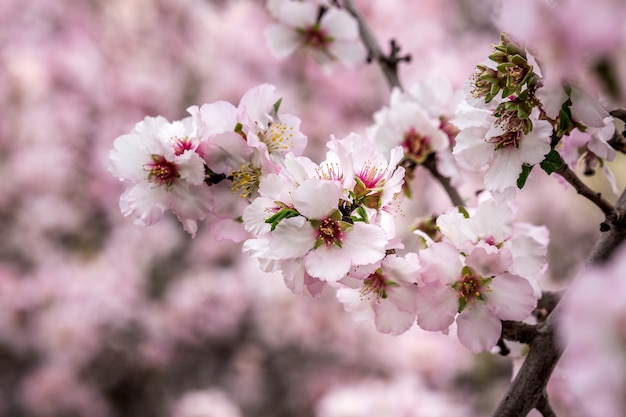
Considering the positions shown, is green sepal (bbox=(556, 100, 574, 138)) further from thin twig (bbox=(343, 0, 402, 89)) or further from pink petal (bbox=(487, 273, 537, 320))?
thin twig (bbox=(343, 0, 402, 89))

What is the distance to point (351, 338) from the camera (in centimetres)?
266

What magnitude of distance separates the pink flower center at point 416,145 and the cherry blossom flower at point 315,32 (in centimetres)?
35

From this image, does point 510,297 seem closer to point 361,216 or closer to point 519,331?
point 519,331

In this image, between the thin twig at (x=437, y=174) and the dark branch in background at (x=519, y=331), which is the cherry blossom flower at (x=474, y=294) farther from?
the thin twig at (x=437, y=174)

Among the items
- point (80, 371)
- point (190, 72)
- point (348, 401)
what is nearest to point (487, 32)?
point (190, 72)

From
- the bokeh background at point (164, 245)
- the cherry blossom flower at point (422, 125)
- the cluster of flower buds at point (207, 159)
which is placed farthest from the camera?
the bokeh background at point (164, 245)

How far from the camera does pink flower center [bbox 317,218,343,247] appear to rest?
0.63 m

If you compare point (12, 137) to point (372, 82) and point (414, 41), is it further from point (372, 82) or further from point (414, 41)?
point (414, 41)

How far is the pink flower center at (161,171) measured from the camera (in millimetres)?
736

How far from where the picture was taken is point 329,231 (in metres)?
0.64

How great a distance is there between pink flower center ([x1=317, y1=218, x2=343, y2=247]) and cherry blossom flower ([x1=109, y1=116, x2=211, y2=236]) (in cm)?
15

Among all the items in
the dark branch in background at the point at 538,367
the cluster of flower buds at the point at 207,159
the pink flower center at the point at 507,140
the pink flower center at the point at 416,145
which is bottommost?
the dark branch in background at the point at 538,367

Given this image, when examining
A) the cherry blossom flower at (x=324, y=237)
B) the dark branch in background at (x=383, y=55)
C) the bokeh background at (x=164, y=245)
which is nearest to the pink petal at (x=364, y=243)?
the cherry blossom flower at (x=324, y=237)

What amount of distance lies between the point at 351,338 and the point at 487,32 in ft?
5.76
